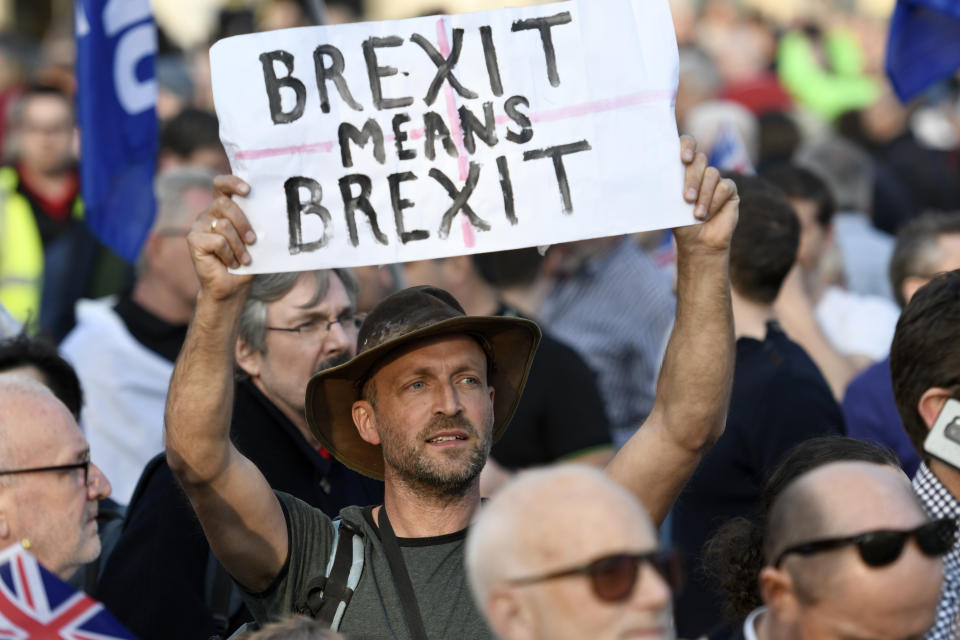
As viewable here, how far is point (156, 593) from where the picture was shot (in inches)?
156

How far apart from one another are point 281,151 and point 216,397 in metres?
0.59

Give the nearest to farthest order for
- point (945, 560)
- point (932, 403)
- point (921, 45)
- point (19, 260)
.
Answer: point (945, 560), point (932, 403), point (921, 45), point (19, 260)

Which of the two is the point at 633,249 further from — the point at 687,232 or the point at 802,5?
the point at 802,5

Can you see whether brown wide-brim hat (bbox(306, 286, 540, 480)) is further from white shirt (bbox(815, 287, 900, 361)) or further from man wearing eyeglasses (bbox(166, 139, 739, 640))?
white shirt (bbox(815, 287, 900, 361))

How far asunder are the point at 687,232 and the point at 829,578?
109 cm

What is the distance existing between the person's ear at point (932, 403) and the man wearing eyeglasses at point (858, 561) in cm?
68

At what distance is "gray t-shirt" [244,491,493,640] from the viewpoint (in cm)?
344

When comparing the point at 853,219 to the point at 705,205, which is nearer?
the point at 705,205

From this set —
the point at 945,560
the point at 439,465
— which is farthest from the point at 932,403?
the point at 439,465

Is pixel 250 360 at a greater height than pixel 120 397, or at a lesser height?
greater

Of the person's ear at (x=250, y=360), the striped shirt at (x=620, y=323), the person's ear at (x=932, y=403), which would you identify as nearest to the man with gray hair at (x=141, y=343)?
the person's ear at (x=250, y=360)

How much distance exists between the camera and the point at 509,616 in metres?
2.50

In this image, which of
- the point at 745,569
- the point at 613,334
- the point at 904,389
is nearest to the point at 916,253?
the point at 613,334

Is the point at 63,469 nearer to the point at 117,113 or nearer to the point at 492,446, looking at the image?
the point at 492,446
